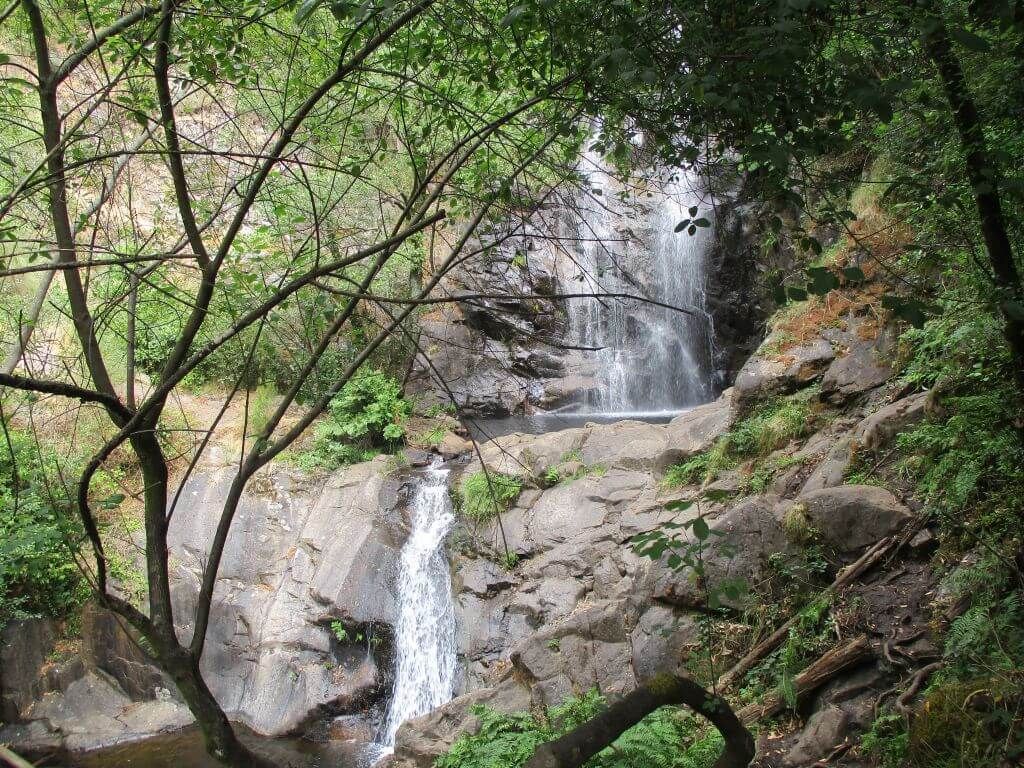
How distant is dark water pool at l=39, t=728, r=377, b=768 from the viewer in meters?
7.74

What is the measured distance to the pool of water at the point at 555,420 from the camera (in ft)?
45.6

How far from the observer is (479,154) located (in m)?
4.14

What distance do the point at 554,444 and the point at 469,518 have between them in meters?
1.68

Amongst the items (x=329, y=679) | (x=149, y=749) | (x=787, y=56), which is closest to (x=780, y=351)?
(x=787, y=56)

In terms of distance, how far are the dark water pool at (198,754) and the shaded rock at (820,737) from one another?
536cm

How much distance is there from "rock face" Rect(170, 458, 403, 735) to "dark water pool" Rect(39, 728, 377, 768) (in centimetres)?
27

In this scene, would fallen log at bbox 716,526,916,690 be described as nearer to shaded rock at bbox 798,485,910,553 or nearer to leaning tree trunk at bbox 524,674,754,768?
shaded rock at bbox 798,485,910,553

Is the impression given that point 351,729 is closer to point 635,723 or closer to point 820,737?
point 820,737

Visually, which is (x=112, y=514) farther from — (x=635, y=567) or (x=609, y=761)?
(x=609, y=761)

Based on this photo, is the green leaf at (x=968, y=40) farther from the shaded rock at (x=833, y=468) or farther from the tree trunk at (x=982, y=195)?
the shaded rock at (x=833, y=468)

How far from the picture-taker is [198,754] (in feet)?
26.1

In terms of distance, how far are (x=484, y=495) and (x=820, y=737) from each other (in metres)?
6.32

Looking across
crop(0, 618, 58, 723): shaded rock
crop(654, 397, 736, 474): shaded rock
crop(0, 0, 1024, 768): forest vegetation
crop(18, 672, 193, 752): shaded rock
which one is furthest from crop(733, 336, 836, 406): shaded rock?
crop(0, 618, 58, 723): shaded rock

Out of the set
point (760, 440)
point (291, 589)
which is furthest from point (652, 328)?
point (291, 589)
